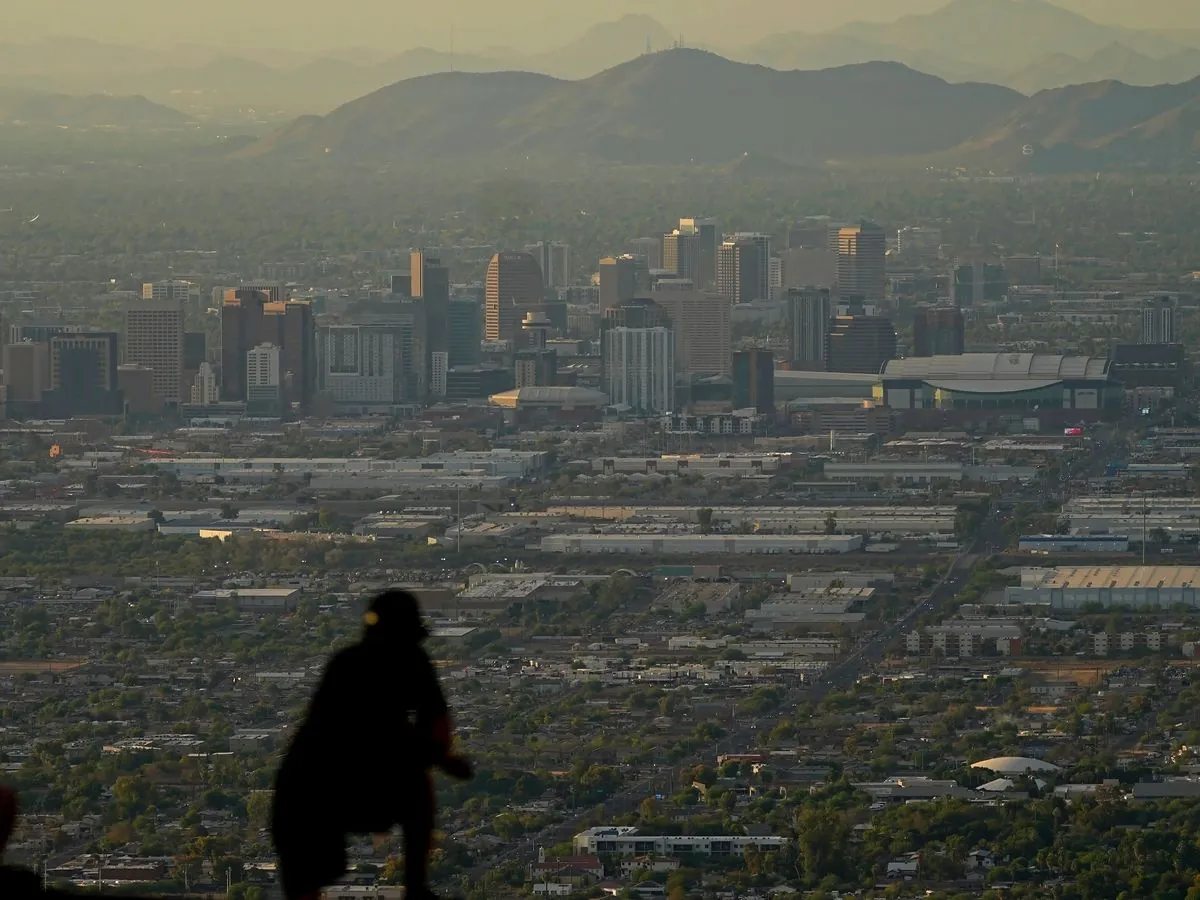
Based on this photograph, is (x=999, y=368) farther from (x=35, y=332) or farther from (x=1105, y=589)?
(x=1105, y=589)

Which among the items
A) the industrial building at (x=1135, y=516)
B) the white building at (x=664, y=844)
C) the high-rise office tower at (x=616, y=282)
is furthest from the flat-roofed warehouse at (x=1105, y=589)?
the high-rise office tower at (x=616, y=282)

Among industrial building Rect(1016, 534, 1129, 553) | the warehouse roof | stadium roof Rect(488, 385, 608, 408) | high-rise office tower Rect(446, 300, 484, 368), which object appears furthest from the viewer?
high-rise office tower Rect(446, 300, 484, 368)

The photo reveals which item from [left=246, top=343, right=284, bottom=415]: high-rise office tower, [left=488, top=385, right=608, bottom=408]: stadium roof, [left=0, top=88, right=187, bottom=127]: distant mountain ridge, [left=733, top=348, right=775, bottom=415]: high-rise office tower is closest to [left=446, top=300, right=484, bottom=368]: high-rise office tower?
[left=246, top=343, right=284, bottom=415]: high-rise office tower

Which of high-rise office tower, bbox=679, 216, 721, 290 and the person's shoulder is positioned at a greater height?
the person's shoulder

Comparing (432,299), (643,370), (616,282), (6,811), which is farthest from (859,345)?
(6,811)

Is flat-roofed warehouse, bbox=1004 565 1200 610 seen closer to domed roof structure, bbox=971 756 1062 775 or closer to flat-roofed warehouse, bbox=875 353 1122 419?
domed roof structure, bbox=971 756 1062 775

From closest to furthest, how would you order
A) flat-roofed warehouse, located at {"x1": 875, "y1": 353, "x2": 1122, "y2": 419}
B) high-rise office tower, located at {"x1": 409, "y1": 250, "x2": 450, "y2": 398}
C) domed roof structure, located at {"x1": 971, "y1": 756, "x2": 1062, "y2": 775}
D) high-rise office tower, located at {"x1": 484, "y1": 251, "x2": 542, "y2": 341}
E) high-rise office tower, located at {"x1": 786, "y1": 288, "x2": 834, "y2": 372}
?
domed roof structure, located at {"x1": 971, "y1": 756, "x2": 1062, "y2": 775}
flat-roofed warehouse, located at {"x1": 875, "y1": 353, "x2": 1122, "y2": 419}
high-rise office tower, located at {"x1": 786, "y1": 288, "x2": 834, "y2": 372}
high-rise office tower, located at {"x1": 409, "y1": 250, "x2": 450, "y2": 398}
high-rise office tower, located at {"x1": 484, "y1": 251, "x2": 542, "y2": 341}

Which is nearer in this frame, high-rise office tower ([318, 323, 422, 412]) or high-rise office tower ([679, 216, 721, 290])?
high-rise office tower ([318, 323, 422, 412])
